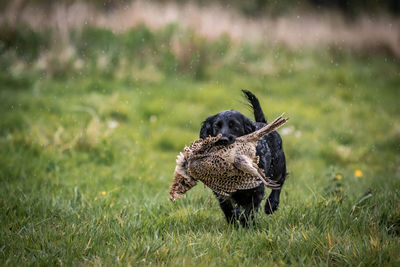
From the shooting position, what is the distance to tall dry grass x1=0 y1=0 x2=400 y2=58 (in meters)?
9.95

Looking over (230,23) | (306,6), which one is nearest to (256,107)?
(230,23)

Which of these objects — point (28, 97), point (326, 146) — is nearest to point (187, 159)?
point (326, 146)

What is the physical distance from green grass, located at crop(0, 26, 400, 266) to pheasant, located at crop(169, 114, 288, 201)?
403 mm

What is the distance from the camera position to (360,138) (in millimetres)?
7480

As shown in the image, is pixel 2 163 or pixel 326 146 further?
pixel 326 146

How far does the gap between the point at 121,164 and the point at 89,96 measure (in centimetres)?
246

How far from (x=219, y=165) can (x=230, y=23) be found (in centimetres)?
822

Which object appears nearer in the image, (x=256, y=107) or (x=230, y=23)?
(x=256, y=107)

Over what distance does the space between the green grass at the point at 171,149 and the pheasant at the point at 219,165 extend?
403mm

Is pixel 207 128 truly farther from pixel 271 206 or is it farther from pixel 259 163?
pixel 271 206

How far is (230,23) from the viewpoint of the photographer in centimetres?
1073

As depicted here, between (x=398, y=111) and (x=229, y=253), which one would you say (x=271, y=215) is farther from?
(x=398, y=111)

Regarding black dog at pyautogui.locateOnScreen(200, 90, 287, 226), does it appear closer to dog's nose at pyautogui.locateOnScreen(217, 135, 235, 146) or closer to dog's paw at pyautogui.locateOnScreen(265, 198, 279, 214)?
dog's paw at pyautogui.locateOnScreen(265, 198, 279, 214)

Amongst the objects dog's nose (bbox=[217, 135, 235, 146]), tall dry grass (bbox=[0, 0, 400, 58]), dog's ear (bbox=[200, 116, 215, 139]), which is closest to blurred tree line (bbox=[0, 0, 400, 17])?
tall dry grass (bbox=[0, 0, 400, 58])
